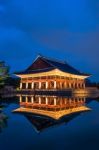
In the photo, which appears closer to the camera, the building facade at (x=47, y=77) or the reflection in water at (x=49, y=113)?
the reflection in water at (x=49, y=113)

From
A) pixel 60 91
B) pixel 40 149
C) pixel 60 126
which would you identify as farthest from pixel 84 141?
pixel 60 91

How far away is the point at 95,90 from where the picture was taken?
159 feet

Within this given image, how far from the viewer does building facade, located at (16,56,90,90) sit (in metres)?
47.9

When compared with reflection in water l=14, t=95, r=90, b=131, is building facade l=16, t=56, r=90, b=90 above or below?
above

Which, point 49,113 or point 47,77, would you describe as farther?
point 47,77

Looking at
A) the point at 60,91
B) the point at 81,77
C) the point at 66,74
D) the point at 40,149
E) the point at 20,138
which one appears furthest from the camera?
the point at 81,77

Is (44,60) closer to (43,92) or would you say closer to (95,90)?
(43,92)

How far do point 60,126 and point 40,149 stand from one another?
409 centimetres

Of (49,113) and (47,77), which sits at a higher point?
(47,77)

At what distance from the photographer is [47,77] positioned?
161 feet

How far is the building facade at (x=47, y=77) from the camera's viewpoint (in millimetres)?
47931

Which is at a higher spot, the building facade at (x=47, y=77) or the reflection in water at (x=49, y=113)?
the building facade at (x=47, y=77)

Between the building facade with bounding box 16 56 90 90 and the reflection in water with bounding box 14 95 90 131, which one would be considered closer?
the reflection in water with bounding box 14 95 90 131

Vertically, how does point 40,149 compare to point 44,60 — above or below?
below
